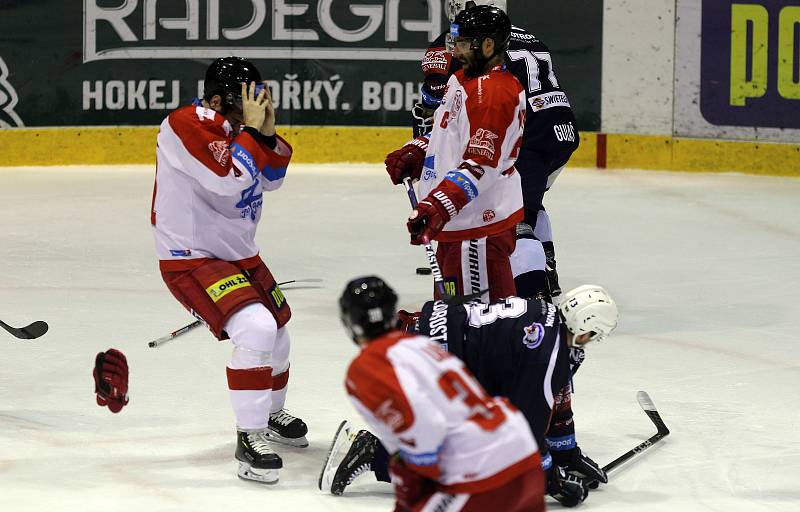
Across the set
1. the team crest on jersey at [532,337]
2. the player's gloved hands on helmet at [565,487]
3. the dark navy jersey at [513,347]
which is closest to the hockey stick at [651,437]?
the player's gloved hands on helmet at [565,487]

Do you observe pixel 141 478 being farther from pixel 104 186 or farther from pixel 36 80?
pixel 36 80

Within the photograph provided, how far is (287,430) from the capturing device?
4277mm

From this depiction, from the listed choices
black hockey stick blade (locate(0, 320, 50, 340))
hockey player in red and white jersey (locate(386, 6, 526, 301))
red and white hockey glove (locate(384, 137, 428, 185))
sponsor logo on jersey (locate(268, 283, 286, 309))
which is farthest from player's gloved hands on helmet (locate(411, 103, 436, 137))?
sponsor logo on jersey (locate(268, 283, 286, 309))

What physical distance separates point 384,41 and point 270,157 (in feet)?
20.0

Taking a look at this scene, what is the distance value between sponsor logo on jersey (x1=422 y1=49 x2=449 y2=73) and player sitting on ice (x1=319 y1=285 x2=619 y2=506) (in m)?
2.48

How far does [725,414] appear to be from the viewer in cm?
461

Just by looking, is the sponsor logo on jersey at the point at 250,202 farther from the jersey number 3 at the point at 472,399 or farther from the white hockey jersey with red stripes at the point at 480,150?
the jersey number 3 at the point at 472,399

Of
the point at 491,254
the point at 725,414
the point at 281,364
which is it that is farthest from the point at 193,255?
the point at 725,414

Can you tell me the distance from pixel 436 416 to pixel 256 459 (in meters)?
1.40

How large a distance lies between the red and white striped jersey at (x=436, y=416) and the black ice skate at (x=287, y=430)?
1577 millimetres

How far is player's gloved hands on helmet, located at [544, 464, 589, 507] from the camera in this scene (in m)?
3.69

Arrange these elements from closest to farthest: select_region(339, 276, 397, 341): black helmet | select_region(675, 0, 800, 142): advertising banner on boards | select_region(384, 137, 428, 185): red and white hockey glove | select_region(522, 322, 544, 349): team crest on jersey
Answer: select_region(339, 276, 397, 341): black helmet, select_region(522, 322, 544, 349): team crest on jersey, select_region(384, 137, 428, 185): red and white hockey glove, select_region(675, 0, 800, 142): advertising banner on boards

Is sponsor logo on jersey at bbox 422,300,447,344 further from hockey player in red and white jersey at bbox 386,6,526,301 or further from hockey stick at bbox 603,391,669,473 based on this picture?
hockey stick at bbox 603,391,669,473

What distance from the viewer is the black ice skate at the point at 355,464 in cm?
379
